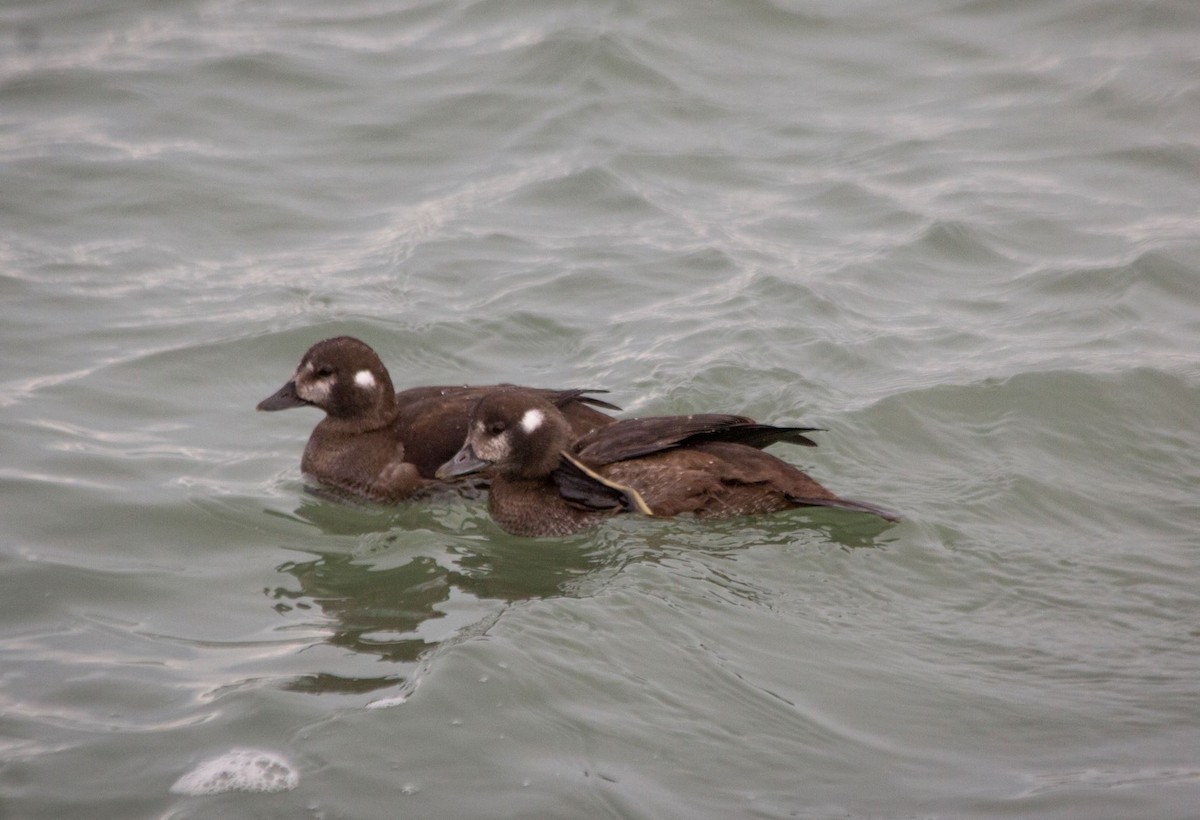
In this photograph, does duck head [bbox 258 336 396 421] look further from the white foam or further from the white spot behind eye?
the white foam

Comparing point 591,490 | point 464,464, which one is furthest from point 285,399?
point 591,490

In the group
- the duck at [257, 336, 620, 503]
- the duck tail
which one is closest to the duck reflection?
the duck at [257, 336, 620, 503]

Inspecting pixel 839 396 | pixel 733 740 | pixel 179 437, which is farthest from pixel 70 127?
pixel 733 740

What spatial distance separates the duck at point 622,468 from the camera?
23.3 feet

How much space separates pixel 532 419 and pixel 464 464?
1.38ft

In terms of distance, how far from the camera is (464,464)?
733 cm

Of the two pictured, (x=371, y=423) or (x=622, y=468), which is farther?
(x=371, y=423)

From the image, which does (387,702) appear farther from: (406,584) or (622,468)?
(622,468)

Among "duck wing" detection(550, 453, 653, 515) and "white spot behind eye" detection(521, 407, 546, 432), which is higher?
"white spot behind eye" detection(521, 407, 546, 432)

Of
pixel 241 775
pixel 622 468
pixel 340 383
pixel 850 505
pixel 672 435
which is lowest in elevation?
pixel 241 775

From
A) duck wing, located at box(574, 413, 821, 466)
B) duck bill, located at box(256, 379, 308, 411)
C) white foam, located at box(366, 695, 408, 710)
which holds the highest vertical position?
duck bill, located at box(256, 379, 308, 411)

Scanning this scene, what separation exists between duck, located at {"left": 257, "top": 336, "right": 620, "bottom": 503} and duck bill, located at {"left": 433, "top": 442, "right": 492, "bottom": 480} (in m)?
0.44

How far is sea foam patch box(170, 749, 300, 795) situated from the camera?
5004mm

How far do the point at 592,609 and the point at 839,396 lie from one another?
9.59ft
